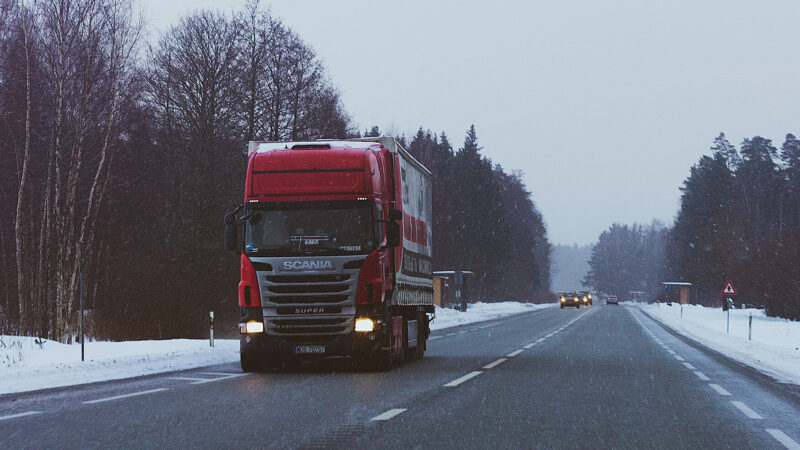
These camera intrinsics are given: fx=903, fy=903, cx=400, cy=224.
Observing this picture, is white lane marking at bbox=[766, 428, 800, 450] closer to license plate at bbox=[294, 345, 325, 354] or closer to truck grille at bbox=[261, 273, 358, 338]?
truck grille at bbox=[261, 273, 358, 338]

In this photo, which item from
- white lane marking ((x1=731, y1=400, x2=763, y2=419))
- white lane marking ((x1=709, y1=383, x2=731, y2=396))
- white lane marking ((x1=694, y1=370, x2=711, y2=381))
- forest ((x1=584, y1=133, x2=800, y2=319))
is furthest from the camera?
forest ((x1=584, y1=133, x2=800, y2=319))

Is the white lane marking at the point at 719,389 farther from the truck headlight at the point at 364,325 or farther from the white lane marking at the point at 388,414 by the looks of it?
the truck headlight at the point at 364,325

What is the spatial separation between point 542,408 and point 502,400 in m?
0.85

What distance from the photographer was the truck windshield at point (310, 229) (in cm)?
1406

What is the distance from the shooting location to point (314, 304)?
14.0m

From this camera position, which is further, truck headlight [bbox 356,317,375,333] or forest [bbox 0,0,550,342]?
forest [bbox 0,0,550,342]

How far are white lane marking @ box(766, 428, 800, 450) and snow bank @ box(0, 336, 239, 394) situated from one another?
880 centimetres

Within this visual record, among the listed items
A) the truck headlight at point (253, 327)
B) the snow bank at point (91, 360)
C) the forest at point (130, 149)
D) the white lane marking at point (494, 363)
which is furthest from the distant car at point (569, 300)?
the truck headlight at point (253, 327)

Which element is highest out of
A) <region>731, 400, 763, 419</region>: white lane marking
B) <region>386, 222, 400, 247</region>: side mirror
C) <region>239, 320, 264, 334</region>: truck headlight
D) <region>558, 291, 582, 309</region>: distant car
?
<region>386, 222, 400, 247</region>: side mirror

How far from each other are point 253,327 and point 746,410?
740cm

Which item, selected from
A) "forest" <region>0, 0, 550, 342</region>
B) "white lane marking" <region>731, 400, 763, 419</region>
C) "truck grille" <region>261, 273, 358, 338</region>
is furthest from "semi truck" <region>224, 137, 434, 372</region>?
"forest" <region>0, 0, 550, 342</region>

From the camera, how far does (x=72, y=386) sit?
12.2 metres

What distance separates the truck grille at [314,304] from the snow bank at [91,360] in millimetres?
2592

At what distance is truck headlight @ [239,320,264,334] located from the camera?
1406 centimetres
